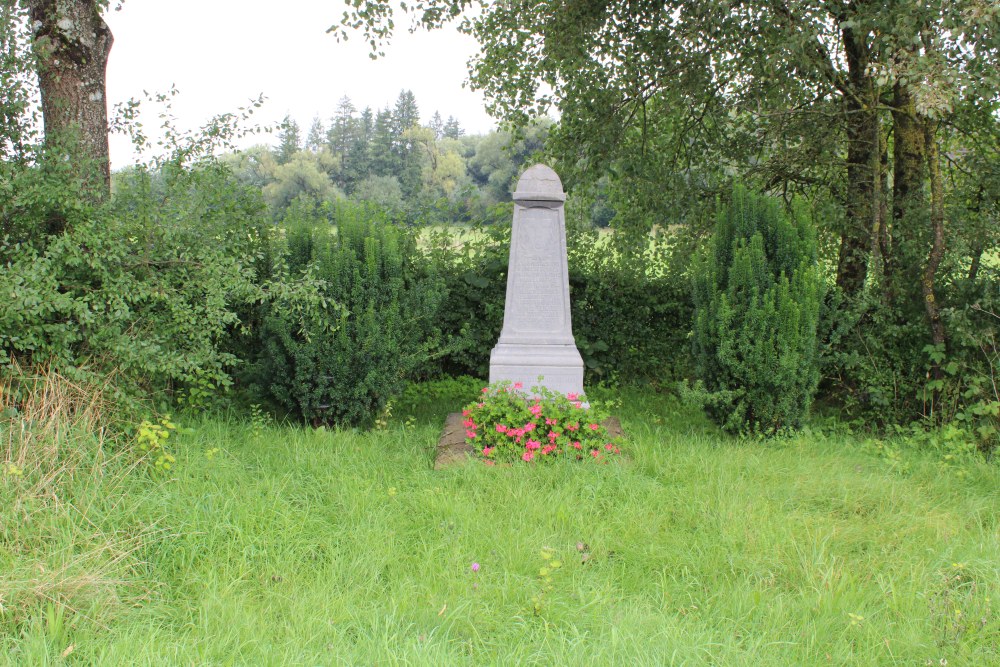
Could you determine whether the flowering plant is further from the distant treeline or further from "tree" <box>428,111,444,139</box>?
"tree" <box>428,111,444,139</box>

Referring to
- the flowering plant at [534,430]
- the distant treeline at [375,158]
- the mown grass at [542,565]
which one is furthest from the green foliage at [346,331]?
the distant treeline at [375,158]

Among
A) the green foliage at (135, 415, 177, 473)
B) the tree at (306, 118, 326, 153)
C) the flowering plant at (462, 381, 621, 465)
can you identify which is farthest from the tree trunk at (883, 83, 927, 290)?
the tree at (306, 118, 326, 153)

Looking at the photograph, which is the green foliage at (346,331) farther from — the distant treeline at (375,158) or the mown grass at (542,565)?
the distant treeline at (375,158)

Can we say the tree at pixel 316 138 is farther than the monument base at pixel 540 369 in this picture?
Yes

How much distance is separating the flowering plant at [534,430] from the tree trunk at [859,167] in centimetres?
286

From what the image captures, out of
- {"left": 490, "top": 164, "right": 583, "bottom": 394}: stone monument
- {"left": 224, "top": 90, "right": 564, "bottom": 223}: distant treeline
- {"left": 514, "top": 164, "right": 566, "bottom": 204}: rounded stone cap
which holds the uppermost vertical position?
{"left": 224, "top": 90, "right": 564, "bottom": 223}: distant treeline

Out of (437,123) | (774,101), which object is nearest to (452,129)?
(437,123)

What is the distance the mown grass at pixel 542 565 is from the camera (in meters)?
2.83

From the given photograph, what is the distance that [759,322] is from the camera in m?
5.19

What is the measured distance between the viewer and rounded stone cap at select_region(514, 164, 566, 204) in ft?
18.2

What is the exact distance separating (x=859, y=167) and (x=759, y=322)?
2482mm

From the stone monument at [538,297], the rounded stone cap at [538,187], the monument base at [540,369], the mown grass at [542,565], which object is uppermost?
the rounded stone cap at [538,187]

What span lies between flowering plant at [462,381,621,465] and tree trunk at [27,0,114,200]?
3.06 metres

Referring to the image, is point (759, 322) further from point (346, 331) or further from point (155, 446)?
point (155, 446)
